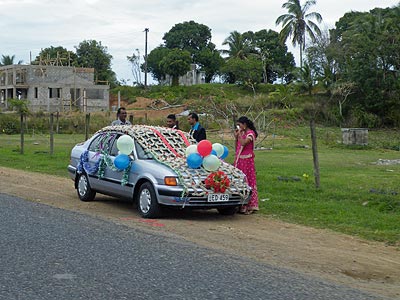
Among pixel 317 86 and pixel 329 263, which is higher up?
pixel 317 86

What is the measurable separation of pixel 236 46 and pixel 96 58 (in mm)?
22011

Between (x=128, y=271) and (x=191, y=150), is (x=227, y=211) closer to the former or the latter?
(x=191, y=150)

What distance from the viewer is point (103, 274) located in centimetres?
688

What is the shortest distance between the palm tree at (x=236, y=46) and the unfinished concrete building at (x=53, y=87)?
1712 centimetres

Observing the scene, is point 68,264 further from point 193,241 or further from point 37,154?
point 37,154

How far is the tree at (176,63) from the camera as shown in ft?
253

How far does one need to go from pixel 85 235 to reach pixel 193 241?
1546 millimetres

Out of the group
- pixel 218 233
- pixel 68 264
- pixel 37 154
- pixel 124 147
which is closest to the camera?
pixel 68 264

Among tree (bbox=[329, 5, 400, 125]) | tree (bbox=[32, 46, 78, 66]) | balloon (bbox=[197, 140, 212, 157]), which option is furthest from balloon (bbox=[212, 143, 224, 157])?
tree (bbox=[32, 46, 78, 66])

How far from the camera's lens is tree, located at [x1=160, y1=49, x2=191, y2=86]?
3034 inches

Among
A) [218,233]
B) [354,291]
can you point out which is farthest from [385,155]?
[354,291]

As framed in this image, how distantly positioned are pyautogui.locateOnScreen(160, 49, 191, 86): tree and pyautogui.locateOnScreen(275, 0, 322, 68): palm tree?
14.0 m

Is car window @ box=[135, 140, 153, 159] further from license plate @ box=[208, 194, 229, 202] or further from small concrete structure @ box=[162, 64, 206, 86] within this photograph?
small concrete structure @ box=[162, 64, 206, 86]

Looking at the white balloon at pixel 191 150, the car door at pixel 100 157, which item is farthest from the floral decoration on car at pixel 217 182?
the car door at pixel 100 157
